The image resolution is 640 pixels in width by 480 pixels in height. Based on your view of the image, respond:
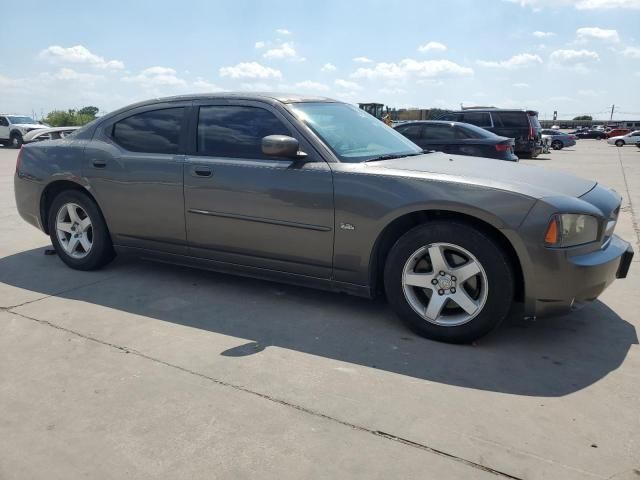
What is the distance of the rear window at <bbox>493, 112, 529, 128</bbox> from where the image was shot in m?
17.8

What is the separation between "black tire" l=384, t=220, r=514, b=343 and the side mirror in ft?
3.08

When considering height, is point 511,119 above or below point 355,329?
above

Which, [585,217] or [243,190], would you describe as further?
[243,190]

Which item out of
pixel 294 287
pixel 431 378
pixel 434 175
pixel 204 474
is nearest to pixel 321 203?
pixel 434 175

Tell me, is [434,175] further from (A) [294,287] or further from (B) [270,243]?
(A) [294,287]

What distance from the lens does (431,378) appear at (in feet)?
9.67

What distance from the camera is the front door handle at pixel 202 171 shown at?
407 centimetres

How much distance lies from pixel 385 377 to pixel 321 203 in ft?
4.10

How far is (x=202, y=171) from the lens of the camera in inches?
161

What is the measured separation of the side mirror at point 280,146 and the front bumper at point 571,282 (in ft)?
5.66

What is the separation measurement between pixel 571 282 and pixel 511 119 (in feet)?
53.2

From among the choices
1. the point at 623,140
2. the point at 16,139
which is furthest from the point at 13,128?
the point at 623,140

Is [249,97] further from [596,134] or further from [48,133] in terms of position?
[596,134]

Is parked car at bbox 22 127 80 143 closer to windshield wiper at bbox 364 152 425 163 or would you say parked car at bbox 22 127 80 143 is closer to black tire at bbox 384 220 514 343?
windshield wiper at bbox 364 152 425 163
